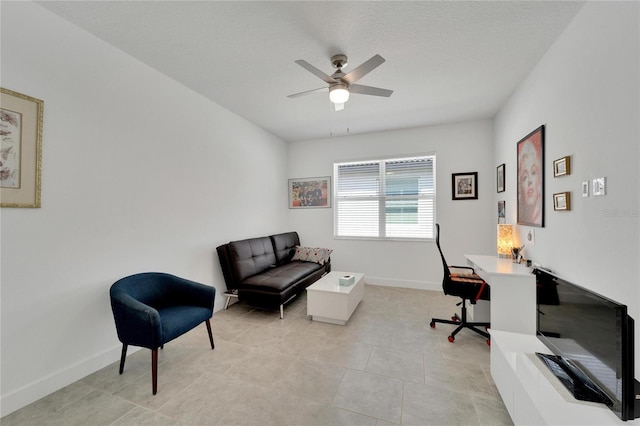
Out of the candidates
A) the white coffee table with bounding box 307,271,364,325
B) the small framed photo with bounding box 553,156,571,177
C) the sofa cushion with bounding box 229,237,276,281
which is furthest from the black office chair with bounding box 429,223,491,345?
the sofa cushion with bounding box 229,237,276,281

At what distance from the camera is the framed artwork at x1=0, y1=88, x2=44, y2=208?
163 centimetres

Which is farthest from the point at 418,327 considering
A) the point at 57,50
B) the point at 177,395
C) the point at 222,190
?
the point at 57,50

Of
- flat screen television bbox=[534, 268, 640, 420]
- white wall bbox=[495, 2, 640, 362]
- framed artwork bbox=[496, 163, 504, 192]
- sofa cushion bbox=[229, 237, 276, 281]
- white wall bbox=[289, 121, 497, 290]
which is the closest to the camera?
flat screen television bbox=[534, 268, 640, 420]

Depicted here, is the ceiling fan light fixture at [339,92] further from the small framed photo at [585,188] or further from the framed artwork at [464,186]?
the framed artwork at [464,186]

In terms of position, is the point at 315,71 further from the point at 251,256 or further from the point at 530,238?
the point at 530,238

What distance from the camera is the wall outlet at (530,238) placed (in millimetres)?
2484

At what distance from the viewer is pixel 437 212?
4164 mm

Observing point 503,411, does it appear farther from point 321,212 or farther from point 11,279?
point 321,212

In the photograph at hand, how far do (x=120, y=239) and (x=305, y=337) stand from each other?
6.49 feet

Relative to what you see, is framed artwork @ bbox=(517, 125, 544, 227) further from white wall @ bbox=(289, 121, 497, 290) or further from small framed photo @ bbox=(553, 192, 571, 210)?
white wall @ bbox=(289, 121, 497, 290)

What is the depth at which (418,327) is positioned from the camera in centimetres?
279

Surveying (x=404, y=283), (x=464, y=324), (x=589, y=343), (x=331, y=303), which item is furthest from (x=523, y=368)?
(x=404, y=283)

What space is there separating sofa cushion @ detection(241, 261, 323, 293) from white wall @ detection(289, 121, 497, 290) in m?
1.12

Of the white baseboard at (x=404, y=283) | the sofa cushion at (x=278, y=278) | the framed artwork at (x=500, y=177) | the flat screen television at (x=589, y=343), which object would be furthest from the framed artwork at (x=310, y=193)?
the flat screen television at (x=589, y=343)
